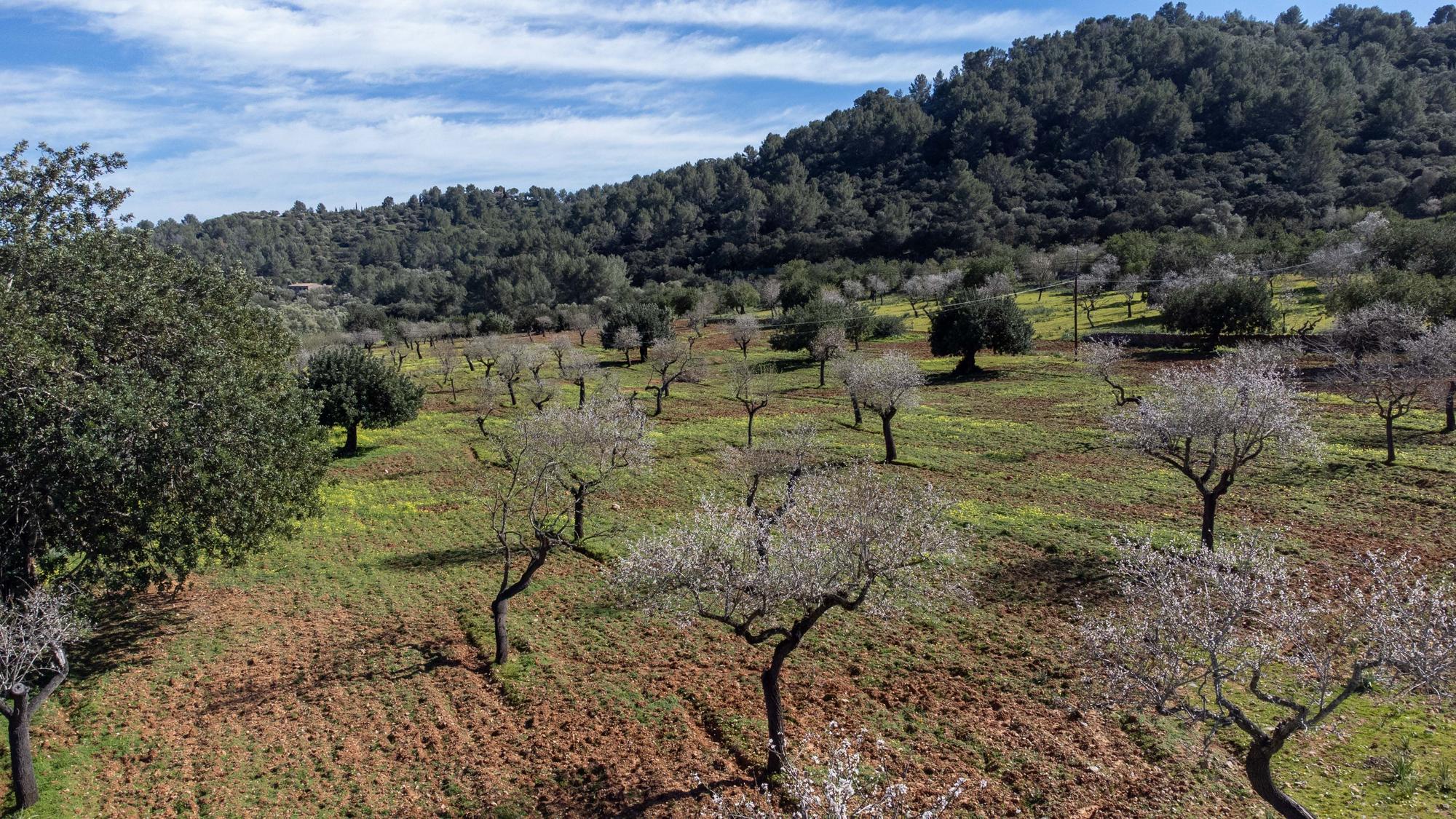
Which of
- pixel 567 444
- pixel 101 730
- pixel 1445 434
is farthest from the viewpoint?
pixel 1445 434

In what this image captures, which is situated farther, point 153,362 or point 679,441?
point 679,441

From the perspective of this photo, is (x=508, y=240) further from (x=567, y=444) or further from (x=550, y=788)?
(x=550, y=788)

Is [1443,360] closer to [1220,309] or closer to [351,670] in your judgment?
[1220,309]

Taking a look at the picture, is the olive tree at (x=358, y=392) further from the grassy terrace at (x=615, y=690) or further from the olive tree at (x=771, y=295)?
the olive tree at (x=771, y=295)

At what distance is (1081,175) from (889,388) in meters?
143

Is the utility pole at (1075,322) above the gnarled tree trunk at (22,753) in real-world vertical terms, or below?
above

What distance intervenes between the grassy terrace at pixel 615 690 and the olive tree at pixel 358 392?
34.7 feet

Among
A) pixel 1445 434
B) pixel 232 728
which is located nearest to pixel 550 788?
pixel 232 728

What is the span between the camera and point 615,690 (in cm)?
1664

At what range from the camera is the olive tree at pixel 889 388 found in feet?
119

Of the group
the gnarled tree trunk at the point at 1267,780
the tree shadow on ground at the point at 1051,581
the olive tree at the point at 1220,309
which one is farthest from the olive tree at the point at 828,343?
the gnarled tree trunk at the point at 1267,780

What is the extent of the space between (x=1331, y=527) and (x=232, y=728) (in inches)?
1315

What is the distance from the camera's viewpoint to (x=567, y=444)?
78.6ft

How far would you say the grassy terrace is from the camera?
43.1ft
